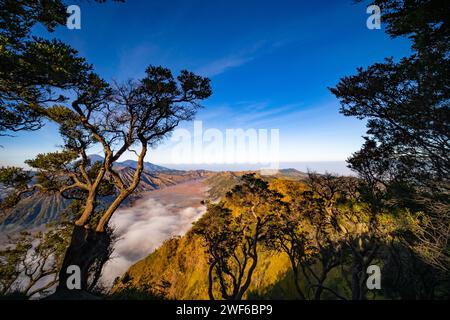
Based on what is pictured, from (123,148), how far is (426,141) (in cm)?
1477

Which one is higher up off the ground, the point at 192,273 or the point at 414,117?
the point at 414,117

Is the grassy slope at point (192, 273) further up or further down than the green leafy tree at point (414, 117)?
further down

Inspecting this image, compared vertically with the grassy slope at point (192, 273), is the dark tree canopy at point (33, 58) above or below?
above

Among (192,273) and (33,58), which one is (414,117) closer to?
(33,58)

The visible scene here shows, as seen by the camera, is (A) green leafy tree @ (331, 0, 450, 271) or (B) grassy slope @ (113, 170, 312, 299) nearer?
(A) green leafy tree @ (331, 0, 450, 271)

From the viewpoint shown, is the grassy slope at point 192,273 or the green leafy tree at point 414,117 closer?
the green leafy tree at point 414,117

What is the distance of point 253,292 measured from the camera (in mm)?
34875

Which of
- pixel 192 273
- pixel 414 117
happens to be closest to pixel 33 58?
pixel 414 117

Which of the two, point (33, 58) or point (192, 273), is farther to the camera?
point (192, 273)

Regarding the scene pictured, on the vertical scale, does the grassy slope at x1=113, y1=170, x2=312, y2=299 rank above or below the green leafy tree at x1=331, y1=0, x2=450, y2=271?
below

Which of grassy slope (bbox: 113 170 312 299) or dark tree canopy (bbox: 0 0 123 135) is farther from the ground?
dark tree canopy (bbox: 0 0 123 135)

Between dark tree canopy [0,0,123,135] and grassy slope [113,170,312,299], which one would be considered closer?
dark tree canopy [0,0,123,135]
